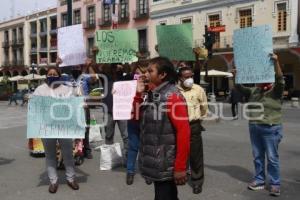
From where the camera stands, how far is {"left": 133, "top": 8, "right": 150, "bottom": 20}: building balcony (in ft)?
139

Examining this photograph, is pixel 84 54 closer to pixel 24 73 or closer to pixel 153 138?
pixel 153 138

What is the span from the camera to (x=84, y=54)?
7676 mm

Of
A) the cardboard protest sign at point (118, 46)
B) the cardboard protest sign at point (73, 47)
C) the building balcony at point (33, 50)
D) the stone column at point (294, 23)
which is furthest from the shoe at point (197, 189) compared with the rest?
the building balcony at point (33, 50)

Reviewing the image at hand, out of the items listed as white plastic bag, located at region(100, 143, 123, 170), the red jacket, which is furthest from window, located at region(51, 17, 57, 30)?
the red jacket

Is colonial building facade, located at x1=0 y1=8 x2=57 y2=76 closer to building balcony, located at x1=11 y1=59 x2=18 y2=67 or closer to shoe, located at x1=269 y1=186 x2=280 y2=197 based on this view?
building balcony, located at x1=11 y1=59 x2=18 y2=67

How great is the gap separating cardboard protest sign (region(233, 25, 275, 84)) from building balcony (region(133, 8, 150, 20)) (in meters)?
36.8

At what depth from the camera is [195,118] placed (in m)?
6.12

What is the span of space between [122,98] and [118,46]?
3.32 feet

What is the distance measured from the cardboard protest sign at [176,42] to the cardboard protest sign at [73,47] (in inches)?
48.9

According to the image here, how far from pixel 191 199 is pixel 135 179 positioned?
1.29 metres

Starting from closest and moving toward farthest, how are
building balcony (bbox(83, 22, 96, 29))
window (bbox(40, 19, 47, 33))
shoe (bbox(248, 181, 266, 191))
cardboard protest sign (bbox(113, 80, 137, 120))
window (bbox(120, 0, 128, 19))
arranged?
shoe (bbox(248, 181, 266, 191)) < cardboard protest sign (bbox(113, 80, 137, 120)) < window (bbox(120, 0, 128, 19)) < building balcony (bbox(83, 22, 96, 29)) < window (bbox(40, 19, 47, 33))

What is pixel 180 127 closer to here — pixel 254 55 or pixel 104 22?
pixel 254 55

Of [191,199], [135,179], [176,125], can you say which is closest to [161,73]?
[176,125]

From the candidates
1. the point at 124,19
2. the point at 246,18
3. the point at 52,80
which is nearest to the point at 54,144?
the point at 52,80
